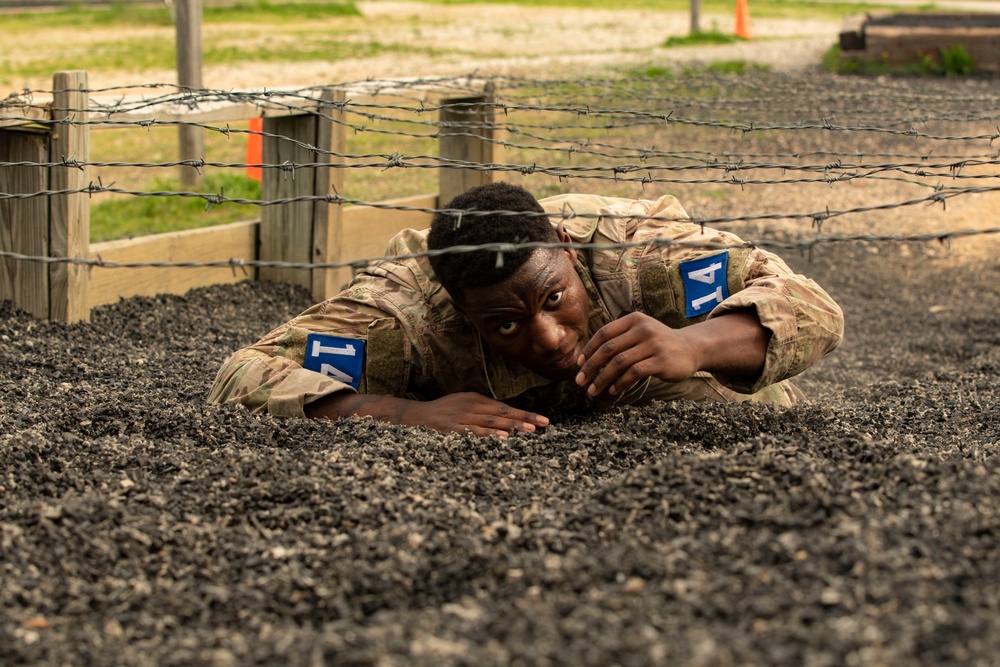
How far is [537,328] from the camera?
3232 millimetres

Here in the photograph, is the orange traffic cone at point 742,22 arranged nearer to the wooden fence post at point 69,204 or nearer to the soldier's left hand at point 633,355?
the wooden fence post at point 69,204

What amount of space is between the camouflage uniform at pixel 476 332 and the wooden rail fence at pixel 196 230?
1.85ft

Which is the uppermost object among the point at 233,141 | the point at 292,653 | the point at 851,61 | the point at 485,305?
the point at 851,61

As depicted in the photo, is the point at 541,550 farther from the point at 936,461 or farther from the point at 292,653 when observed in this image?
the point at 936,461

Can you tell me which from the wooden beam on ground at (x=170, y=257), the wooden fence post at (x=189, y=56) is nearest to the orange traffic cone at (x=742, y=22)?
the wooden fence post at (x=189, y=56)

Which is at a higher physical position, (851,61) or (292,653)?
(851,61)

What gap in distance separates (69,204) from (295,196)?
1.46 m

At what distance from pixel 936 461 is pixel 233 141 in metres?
8.86

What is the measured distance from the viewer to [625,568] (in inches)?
86.0

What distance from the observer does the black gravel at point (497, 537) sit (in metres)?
1.93

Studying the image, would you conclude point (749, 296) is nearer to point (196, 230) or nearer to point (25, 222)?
point (25, 222)

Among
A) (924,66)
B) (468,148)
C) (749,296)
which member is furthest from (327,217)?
(924,66)

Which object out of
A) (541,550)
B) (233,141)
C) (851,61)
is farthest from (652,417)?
(851,61)

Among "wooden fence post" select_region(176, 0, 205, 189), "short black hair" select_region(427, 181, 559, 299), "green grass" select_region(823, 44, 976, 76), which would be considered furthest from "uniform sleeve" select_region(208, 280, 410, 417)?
"green grass" select_region(823, 44, 976, 76)
